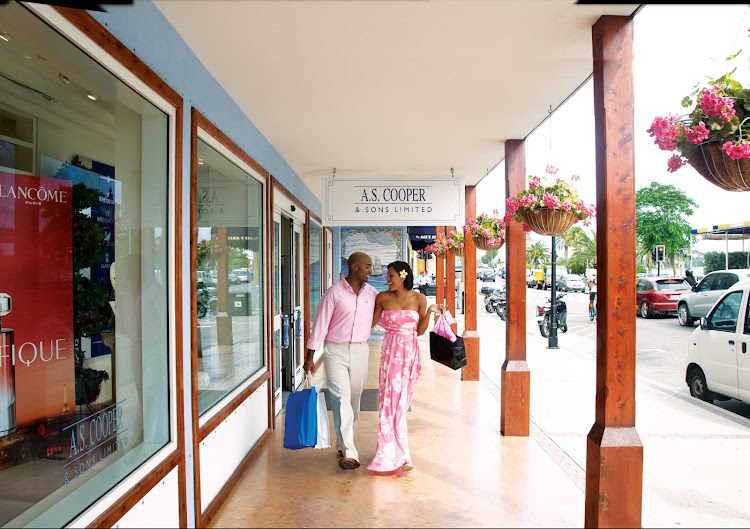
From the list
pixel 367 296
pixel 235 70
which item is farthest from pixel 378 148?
pixel 235 70

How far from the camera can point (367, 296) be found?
177 inches

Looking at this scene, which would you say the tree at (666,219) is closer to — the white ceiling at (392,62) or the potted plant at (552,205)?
the white ceiling at (392,62)

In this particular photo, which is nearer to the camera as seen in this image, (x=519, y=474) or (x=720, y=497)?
(x=720, y=497)

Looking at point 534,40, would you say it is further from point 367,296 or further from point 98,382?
point 98,382

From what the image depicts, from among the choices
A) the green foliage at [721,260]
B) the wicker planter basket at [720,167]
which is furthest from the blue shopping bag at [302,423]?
the green foliage at [721,260]

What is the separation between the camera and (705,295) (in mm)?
14344

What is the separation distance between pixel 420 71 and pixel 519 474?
3.00 meters

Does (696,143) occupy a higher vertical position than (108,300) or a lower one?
higher

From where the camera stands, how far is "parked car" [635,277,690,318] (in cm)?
1673

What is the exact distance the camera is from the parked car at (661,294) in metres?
16.7

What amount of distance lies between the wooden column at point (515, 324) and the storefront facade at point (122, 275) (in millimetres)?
2271

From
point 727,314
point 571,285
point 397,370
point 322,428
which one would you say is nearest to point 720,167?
point 397,370

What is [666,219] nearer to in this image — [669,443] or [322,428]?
[669,443]

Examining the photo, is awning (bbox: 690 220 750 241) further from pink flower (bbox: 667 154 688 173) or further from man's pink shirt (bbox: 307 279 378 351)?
pink flower (bbox: 667 154 688 173)
